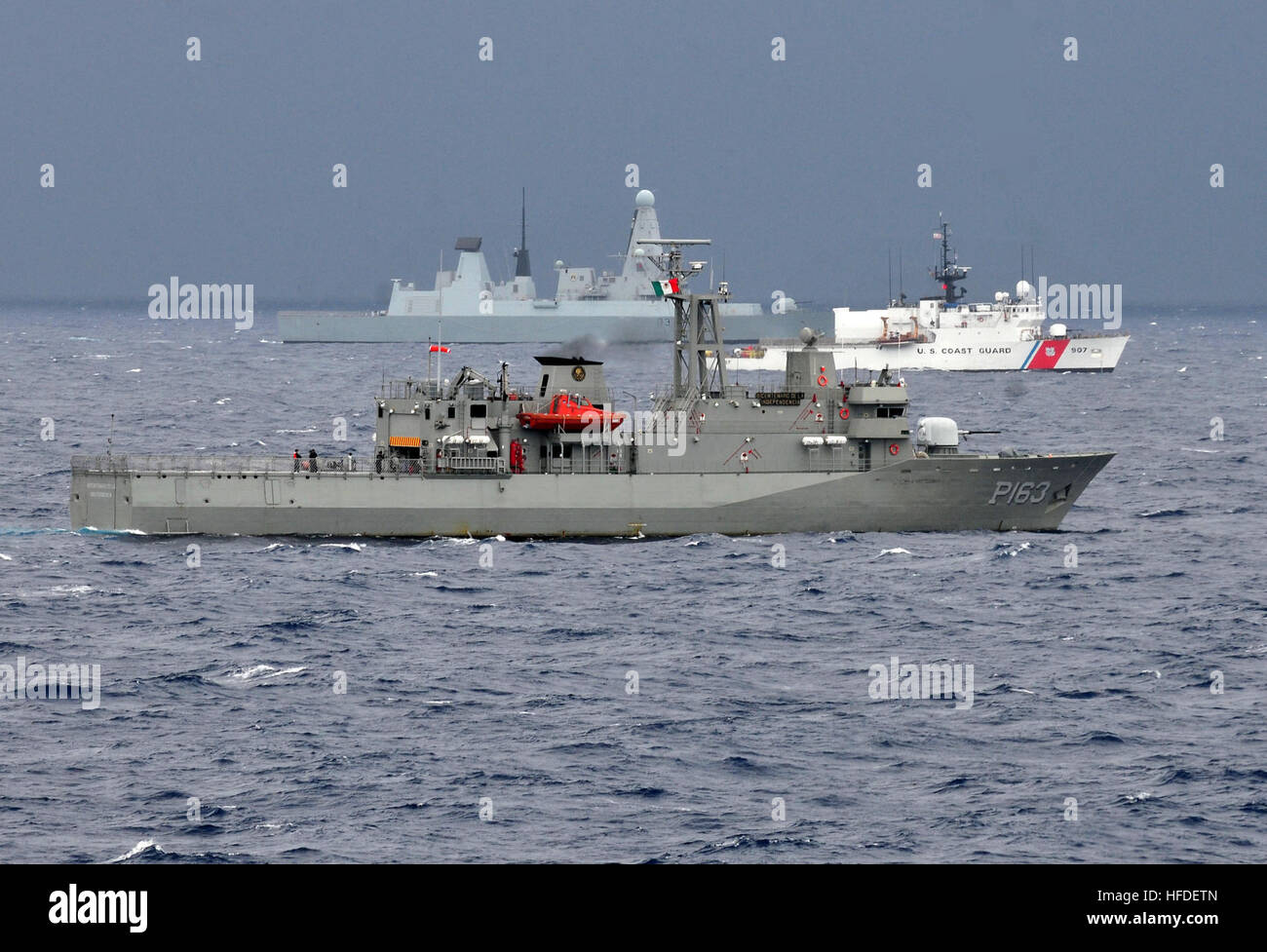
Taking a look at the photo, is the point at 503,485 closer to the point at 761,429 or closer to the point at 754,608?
the point at 761,429

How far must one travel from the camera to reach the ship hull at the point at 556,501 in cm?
4091

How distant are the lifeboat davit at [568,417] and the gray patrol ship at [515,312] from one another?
102890 millimetres

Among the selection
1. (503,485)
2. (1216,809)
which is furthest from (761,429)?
(1216,809)

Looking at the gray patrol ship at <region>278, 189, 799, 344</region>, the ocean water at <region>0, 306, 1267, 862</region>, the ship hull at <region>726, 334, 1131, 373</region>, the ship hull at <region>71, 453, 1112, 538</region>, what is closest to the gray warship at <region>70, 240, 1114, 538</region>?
the ship hull at <region>71, 453, 1112, 538</region>

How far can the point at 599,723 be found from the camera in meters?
24.4

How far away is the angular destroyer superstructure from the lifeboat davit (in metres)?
73.4

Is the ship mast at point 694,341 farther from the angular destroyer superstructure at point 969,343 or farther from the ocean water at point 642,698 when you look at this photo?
the angular destroyer superstructure at point 969,343

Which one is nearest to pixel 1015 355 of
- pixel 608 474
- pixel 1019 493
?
pixel 1019 493

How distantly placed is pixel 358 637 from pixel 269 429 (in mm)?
41638

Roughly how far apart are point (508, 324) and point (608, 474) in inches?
4366

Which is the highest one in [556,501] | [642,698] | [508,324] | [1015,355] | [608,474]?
[508,324]

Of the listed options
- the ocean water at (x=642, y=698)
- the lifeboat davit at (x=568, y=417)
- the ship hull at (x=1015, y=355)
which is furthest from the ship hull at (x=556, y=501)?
the ship hull at (x=1015, y=355)

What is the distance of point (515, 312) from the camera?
494 ft

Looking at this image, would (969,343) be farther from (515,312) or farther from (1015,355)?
(515,312)
